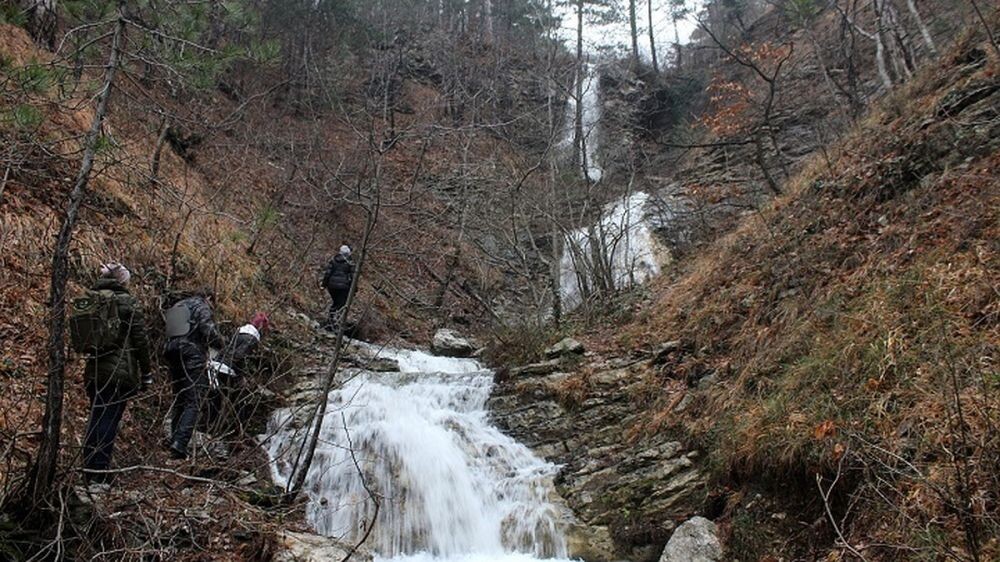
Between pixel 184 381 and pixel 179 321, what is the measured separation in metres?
0.54

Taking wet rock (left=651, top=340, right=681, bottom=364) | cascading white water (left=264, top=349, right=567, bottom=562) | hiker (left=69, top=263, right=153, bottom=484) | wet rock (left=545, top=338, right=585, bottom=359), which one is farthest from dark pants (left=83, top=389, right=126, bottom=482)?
wet rock (left=651, top=340, right=681, bottom=364)

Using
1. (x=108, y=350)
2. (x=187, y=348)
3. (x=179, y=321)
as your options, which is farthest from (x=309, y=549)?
(x=179, y=321)

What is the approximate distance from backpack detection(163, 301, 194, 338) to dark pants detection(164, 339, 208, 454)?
3.1 inches

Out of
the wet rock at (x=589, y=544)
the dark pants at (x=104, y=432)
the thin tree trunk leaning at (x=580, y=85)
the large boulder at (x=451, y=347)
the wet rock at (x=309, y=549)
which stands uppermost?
the thin tree trunk leaning at (x=580, y=85)

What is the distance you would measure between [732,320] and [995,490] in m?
4.08

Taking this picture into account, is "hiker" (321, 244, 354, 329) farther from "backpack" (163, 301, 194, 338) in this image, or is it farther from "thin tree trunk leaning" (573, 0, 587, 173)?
"thin tree trunk leaning" (573, 0, 587, 173)

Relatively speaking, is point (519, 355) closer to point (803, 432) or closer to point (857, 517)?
point (803, 432)

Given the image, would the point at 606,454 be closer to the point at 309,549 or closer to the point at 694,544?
the point at 694,544

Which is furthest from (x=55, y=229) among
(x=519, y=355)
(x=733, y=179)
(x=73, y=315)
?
(x=733, y=179)

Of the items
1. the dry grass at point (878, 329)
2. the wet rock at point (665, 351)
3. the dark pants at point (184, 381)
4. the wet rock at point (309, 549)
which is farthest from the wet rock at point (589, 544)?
the dark pants at point (184, 381)

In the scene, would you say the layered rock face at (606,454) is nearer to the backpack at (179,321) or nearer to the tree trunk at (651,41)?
the backpack at (179,321)

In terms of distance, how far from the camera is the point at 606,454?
6770mm

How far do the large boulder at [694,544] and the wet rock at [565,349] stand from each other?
3.69m

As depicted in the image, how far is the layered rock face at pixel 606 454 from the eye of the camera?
5.66m
